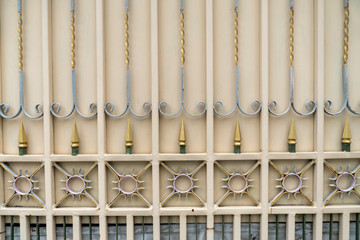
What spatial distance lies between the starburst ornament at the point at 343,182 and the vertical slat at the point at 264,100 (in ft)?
1.24

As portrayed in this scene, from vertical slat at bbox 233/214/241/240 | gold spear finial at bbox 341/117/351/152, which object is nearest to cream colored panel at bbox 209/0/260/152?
vertical slat at bbox 233/214/241/240

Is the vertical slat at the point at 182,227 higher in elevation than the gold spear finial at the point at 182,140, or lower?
lower

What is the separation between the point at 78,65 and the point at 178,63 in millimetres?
615

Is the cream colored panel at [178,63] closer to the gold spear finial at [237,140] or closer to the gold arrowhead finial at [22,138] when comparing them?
the gold spear finial at [237,140]

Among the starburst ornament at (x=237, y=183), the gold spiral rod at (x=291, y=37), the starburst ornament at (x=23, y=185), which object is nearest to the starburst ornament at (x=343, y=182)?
the starburst ornament at (x=237, y=183)

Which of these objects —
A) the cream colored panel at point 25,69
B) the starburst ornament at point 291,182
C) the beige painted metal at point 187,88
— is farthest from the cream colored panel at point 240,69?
the cream colored panel at point 25,69

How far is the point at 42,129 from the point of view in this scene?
5.83 ft

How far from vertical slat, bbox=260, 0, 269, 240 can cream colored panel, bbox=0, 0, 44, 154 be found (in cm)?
135

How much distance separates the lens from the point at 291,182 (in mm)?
1776

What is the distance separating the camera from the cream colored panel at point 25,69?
1.75 m

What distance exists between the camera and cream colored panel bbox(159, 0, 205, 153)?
1.74 meters

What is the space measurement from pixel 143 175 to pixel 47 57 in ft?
3.01

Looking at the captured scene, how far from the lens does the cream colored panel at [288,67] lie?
5.70 feet

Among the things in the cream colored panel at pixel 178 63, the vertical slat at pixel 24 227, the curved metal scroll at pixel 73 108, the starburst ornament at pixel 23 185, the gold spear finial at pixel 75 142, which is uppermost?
the cream colored panel at pixel 178 63
